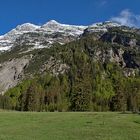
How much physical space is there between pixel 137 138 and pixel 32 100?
147237 millimetres

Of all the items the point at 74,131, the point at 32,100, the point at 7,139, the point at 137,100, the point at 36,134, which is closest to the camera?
the point at 7,139

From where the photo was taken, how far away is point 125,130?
48219 millimetres

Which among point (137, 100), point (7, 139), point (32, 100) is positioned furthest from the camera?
point (137, 100)

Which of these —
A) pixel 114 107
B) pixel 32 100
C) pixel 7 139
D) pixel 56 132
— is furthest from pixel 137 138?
pixel 32 100

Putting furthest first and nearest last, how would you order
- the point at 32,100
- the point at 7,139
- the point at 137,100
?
the point at 137,100 < the point at 32,100 < the point at 7,139

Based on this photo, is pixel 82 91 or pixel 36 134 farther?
pixel 82 91

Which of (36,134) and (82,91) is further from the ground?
(82,91)

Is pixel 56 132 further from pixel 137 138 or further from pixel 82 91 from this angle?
pixel 82 91

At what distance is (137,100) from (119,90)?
38.6 m

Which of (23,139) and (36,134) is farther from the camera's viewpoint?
(36,134)

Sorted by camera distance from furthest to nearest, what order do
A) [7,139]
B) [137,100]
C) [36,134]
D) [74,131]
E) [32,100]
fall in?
[137,100] < [32,100] < [74,131] < [36,134] < [7,139]

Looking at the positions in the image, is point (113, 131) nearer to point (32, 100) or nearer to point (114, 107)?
point (114, 107)

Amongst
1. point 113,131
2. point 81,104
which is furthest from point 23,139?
point 81,104

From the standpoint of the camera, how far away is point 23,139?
1574 inches
